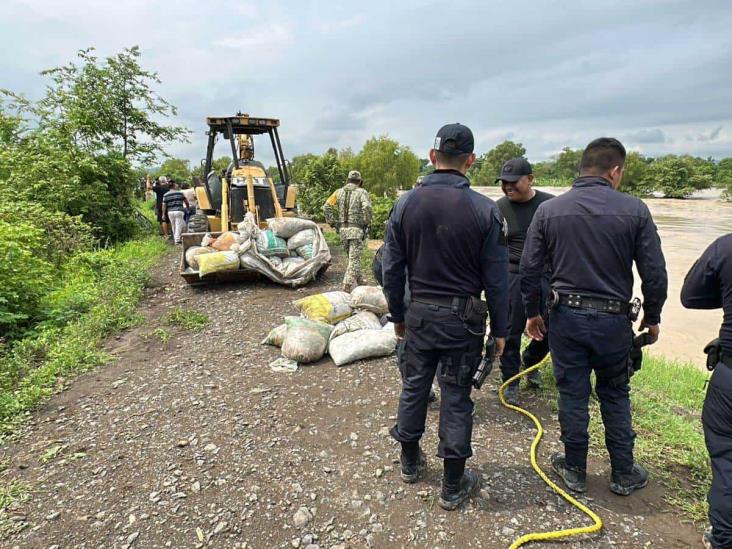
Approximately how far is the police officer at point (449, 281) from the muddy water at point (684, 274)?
207 inches

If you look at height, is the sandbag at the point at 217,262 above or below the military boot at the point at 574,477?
above

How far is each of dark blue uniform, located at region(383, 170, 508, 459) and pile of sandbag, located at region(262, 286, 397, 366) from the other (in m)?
1.62

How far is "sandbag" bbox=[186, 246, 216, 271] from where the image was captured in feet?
19.2

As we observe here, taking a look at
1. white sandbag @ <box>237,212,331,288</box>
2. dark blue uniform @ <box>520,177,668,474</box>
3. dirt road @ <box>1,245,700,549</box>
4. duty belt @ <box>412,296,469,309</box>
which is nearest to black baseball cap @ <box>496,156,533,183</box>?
dark blue uniform @ <box>520,177,668,474</box>

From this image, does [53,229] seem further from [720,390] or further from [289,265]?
[720,390]

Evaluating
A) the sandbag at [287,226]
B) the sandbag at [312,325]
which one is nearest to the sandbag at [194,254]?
the sandbag at [287,226]

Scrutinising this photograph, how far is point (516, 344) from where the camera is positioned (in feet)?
10.4

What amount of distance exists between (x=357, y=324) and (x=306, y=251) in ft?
7.87

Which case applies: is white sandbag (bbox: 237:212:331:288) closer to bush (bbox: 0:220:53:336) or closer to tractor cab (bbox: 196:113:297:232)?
tractor cab (bbox: 196:113:297:232)

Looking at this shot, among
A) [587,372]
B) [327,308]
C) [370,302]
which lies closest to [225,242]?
[327,308]

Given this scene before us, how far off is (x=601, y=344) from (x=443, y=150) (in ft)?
3.88

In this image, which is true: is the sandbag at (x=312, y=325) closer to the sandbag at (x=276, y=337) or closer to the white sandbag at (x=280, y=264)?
the sandbag at (x=276, y=337)

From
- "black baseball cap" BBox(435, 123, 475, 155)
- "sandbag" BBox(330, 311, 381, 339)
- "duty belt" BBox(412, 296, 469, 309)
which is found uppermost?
"black baseball cap" BBox(435, 123, 475, 155)

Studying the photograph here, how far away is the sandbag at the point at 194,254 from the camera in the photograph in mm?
5858
